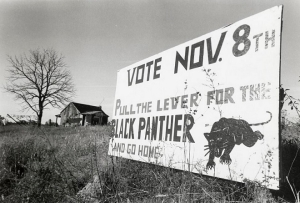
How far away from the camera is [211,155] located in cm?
212

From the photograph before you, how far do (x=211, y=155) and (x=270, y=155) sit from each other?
61 cm

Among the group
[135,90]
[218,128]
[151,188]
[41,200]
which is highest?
[135,90]

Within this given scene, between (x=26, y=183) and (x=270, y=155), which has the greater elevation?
(x=270, y=155)

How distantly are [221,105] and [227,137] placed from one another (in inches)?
14.3

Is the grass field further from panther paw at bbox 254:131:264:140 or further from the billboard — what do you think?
panther paw at bbox 254:131:264:140

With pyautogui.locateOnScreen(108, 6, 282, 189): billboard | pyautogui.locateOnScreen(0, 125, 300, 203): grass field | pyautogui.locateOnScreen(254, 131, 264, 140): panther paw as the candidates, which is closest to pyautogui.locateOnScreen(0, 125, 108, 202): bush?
pyautogui.locateOnScreen(0, 125, 300, 203): grass field

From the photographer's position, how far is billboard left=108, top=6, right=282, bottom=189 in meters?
1.77

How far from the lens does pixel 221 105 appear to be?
2139mm

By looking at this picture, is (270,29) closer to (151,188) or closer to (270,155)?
(270,155)

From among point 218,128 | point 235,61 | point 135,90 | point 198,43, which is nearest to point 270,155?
point 218,128

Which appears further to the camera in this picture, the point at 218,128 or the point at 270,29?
the point at 218,128

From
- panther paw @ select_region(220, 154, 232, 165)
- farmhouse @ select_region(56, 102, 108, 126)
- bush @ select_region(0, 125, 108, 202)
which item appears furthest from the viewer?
farmhouse @ select_region(56, 102, 108, 126)

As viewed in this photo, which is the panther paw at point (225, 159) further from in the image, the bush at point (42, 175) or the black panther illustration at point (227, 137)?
the bush at point (42, 175)

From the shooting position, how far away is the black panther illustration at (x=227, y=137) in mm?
1846
